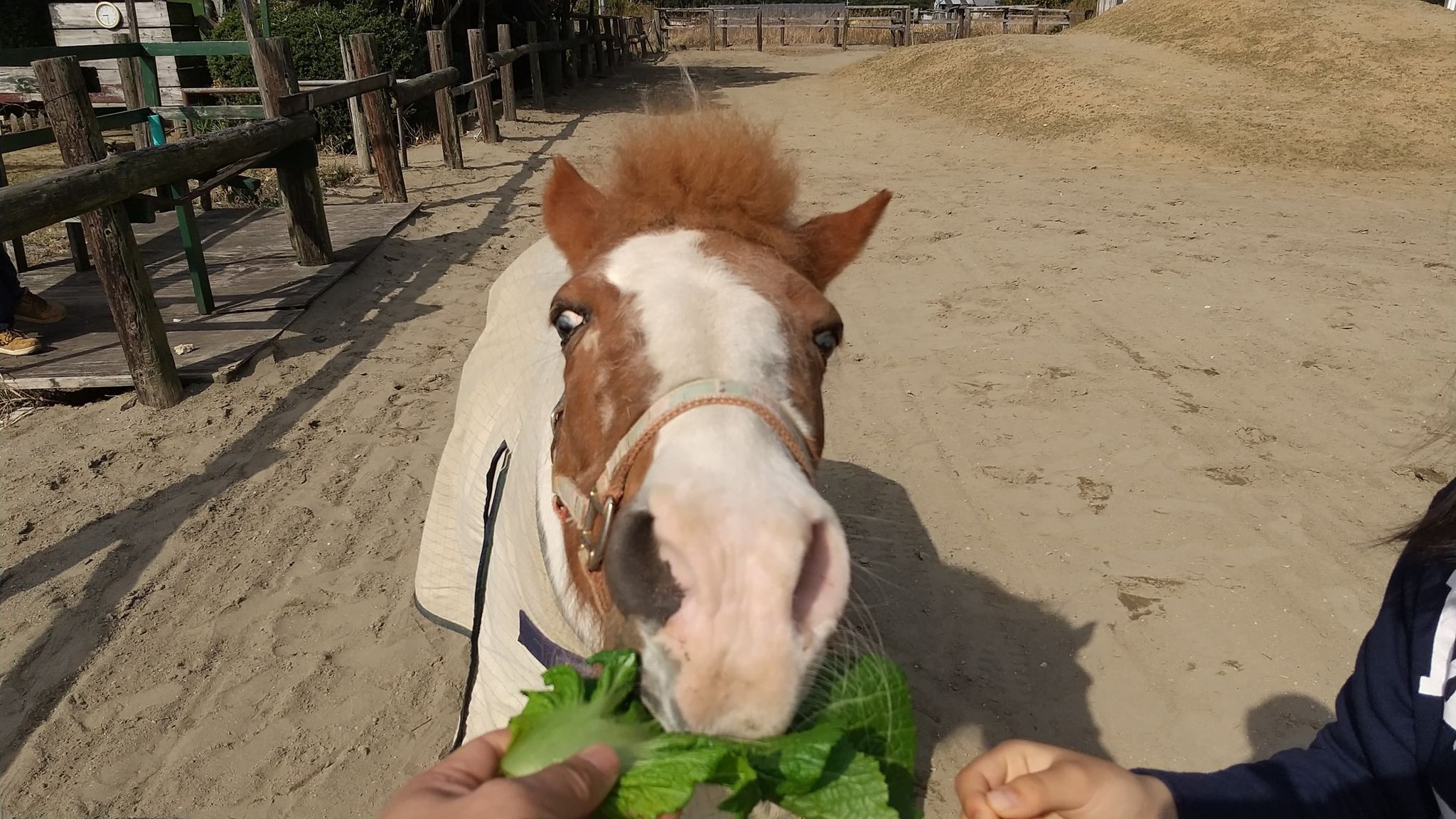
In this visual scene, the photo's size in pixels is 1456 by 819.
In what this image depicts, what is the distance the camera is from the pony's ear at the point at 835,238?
2039mm

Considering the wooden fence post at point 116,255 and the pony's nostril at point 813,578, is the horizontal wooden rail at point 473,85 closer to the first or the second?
the wooden fence post at point 116,255

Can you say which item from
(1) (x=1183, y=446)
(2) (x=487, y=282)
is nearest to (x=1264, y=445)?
(1) (x=1183, y=446)

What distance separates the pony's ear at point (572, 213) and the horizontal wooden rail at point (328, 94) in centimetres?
619

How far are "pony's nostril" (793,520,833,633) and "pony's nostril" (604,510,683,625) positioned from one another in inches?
7.1

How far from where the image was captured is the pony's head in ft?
3.77

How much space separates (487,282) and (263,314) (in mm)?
1778

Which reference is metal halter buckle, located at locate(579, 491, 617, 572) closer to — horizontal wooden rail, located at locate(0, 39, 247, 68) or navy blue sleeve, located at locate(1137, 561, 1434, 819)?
navy blue sleeve, located at locate(1137, 561, 1434, 819)

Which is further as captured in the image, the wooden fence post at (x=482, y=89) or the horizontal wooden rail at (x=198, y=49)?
the wooden fence post at (x=482, y=89)

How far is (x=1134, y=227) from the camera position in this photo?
327 inches

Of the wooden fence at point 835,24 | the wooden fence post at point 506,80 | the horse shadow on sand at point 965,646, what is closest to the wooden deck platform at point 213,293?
the horse shadow on sand at point 965,646

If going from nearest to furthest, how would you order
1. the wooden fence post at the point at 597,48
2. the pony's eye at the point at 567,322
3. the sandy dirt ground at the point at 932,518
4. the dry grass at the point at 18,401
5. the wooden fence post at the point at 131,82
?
the pony's eye at the point at 567,322
the sandy dirt ground at the point at 932,518
the dry grass at the point at 18,401
the wooden fence post at the point at 131,82
the wooden fence post at the point at 597,48

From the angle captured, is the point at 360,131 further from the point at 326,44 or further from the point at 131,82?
the point at 326,44

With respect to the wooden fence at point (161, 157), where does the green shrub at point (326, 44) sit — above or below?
above

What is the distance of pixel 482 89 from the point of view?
13.1 meters
